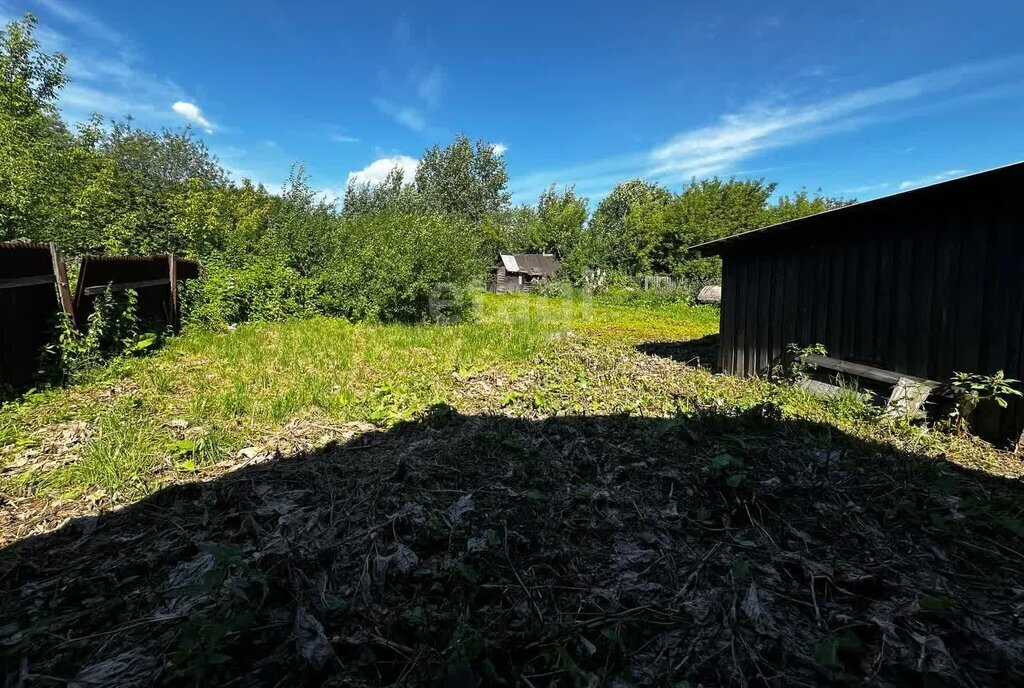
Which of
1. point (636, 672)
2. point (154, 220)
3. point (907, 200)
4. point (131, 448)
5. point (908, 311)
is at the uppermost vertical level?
point (154, 220)

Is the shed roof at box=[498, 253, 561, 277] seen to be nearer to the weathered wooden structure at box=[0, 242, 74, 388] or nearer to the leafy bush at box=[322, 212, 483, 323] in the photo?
the leafy bush at box=[322, 212, 483, 323]

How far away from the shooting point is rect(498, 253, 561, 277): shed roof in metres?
37.7

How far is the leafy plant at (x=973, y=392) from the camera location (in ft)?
14.2

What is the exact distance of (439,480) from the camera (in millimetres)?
3217

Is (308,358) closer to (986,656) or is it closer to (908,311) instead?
(986,656)

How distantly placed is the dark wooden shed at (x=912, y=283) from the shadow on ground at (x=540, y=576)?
5.67 ft

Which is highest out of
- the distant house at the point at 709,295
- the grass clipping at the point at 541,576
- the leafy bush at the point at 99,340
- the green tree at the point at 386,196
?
the green tree at the point at 386,196

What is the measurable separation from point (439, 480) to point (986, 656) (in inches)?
106

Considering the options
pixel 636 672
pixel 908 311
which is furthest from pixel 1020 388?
pixel 636 672

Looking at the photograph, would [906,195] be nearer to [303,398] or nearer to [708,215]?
[303,398]

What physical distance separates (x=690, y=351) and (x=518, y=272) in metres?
28.2

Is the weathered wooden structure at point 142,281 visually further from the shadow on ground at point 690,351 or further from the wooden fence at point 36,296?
the shadow on ground at point 690,351

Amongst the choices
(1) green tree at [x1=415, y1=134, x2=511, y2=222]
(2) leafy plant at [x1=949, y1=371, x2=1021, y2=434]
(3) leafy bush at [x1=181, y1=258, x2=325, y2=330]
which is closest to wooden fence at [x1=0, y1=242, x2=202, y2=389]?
(3) leafy bush at [x1=181, y1=258, x2=325, y2=330]

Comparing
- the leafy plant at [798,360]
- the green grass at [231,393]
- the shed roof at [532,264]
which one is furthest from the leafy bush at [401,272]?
the shed roof at [532,264]
